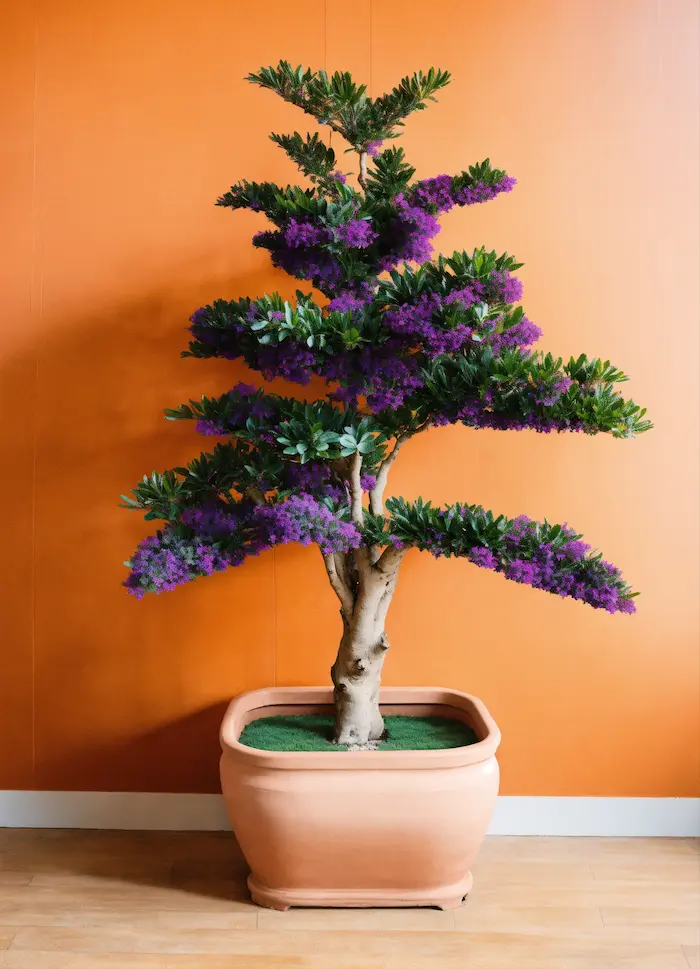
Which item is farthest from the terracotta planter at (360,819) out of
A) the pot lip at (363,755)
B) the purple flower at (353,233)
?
the purple flower at (353,233)

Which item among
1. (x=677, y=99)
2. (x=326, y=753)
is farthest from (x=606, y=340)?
(x=326, y=753)

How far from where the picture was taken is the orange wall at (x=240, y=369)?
80.4 inches

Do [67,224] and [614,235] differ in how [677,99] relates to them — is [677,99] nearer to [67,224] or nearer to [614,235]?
[614,235]

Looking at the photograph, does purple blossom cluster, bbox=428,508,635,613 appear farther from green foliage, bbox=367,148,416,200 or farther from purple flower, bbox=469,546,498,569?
green foliage, bbox=367,148,416,200

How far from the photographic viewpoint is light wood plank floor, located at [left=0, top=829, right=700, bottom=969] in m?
1.57

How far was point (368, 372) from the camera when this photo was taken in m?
1.55

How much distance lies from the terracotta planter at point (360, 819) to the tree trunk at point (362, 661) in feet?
0.50

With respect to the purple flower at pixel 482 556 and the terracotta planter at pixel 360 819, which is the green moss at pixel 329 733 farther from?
the purple flower at pixel 482 556

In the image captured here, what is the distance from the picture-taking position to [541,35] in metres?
2.04

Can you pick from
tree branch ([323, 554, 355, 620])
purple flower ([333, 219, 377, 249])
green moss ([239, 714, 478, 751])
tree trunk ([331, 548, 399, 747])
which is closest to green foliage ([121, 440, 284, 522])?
tree branch ([323, 554, 355, 620])

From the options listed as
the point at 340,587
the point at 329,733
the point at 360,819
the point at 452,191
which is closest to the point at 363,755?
the point at 360,819

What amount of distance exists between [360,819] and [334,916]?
0.83ft

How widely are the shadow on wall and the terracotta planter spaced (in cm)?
44

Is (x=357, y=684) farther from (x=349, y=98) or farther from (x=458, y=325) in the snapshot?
(x=349, y=98)
